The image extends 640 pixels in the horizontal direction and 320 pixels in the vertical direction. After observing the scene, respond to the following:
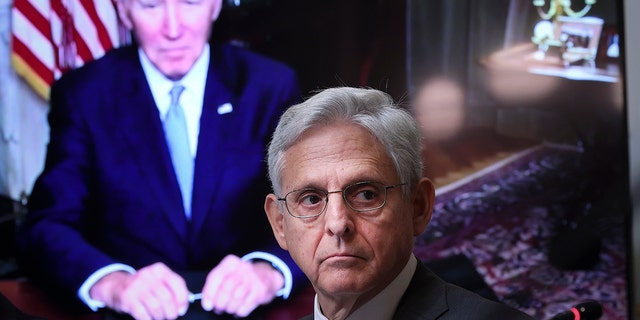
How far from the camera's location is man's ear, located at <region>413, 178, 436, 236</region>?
5.02ft

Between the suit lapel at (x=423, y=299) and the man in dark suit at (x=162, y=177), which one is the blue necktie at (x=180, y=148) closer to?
the man in dark suit at (x=162, y=177)

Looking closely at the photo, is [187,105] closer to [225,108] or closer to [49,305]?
[225,108]

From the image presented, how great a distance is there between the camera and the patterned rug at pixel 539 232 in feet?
11.2

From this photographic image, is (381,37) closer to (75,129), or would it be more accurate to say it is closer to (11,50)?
(75,129)

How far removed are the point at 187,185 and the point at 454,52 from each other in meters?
1.18

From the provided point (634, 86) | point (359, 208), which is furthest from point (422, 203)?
point (634, 86)

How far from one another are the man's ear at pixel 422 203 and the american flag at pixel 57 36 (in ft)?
7.05

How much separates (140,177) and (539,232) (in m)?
1.61

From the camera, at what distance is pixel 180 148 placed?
3326mm

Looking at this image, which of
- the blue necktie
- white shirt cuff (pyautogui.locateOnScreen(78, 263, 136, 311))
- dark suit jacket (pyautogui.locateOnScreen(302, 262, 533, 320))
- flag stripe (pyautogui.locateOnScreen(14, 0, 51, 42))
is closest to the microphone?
dark suit jacket (pyautogui.locateOnScreen(302, 262, 533, 320))

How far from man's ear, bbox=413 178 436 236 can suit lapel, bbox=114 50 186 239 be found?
191cm

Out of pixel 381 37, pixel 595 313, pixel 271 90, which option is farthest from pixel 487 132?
pixel 595 313

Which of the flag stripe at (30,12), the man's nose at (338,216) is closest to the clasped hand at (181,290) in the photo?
the flag stripe at (30,12)

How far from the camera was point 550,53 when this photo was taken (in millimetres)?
3439
